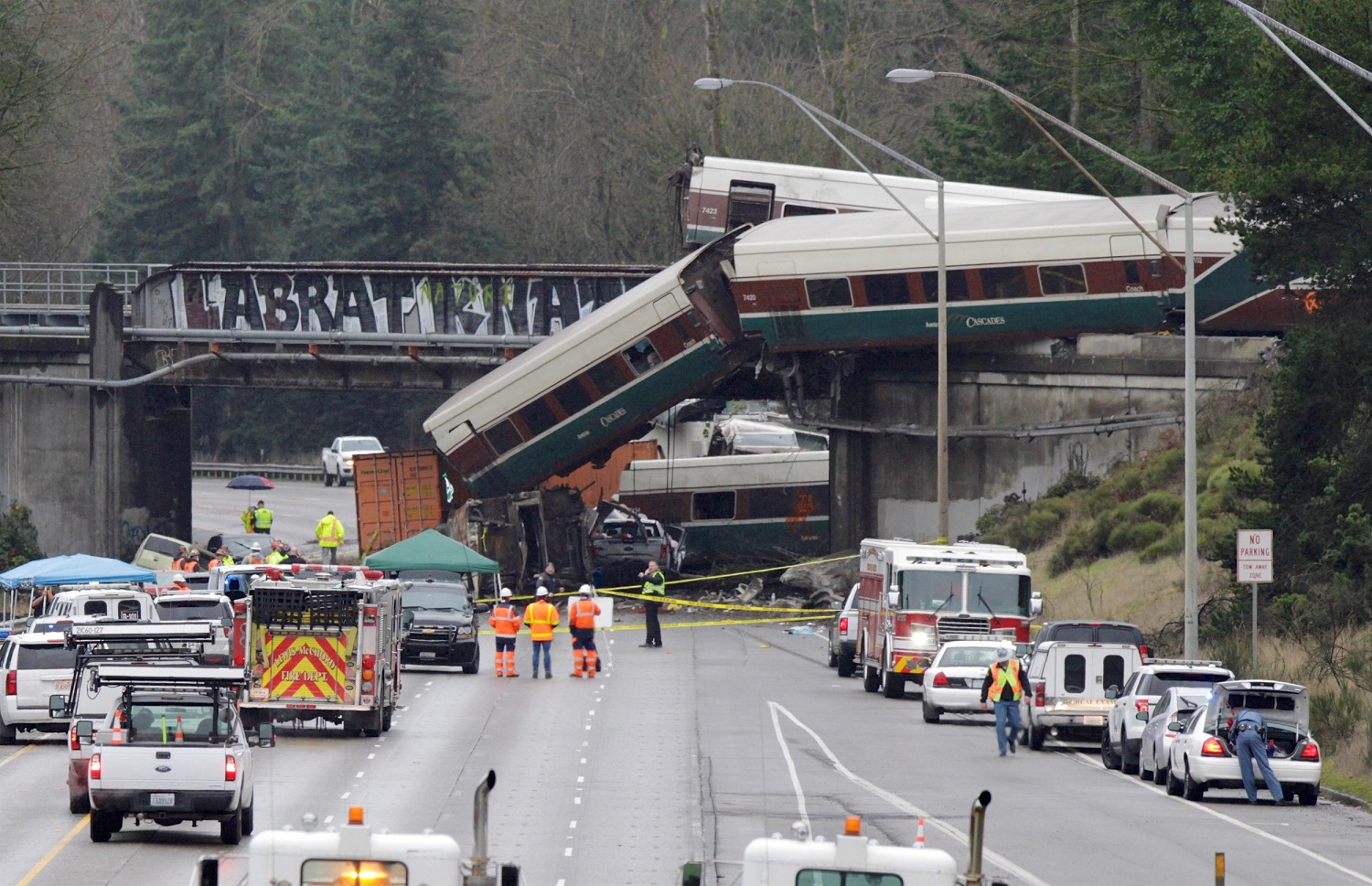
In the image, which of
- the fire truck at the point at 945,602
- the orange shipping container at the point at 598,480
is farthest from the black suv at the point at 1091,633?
the orange shipping container at the point at 598,480

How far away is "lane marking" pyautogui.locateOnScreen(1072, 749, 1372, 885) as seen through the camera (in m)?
18.9

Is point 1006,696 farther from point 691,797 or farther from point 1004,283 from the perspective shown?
point 1004,283

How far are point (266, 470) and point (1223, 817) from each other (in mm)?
81639

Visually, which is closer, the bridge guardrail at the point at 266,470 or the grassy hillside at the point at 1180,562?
the grassy hillside at the point at 1180,562

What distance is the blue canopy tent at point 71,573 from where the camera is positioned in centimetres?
4197

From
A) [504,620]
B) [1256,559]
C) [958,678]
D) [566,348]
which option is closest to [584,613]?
[504,620]

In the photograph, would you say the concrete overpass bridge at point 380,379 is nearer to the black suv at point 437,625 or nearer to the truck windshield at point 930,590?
the truck windshield at point 930,590

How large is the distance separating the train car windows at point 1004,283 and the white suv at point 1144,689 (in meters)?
21.6

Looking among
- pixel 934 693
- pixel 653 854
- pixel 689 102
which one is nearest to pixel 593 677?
pixel 934 693

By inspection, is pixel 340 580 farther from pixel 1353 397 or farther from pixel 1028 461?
pixel 1028 461

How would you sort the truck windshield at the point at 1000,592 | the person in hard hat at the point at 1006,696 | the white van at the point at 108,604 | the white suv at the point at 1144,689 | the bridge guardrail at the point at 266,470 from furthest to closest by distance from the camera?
the bridge guardrail at the point at 266,470 < the truck windshield at the point at 1000,592 < the white van at the point at 108,604 < the person in hard hat at the point at 1006,696 < the white suv at the point at 1144,689

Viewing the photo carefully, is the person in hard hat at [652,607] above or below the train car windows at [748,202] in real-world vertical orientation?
below

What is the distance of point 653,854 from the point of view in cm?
1850

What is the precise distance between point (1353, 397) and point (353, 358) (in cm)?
2972
